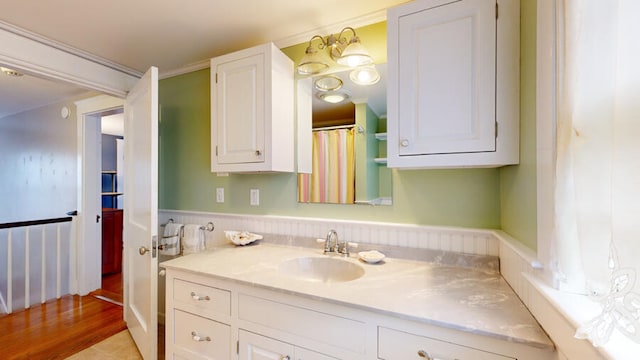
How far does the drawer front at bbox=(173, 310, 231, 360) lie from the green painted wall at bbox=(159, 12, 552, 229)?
30.3 inches

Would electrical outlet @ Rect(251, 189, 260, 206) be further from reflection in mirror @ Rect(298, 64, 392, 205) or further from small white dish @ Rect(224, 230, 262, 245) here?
reflection in mirror @ Rect(298, 64, 392, 205)

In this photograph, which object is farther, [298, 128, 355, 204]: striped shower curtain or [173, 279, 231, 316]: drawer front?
[298, 128, 355, 204]: striped shower curtain

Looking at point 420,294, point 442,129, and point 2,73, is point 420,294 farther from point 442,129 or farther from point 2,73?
point 2,73

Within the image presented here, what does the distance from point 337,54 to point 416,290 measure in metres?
1.27

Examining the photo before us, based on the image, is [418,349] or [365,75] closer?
[418,349]

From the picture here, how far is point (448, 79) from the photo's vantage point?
3.69 ft

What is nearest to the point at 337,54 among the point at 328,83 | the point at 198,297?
the point at 328,83

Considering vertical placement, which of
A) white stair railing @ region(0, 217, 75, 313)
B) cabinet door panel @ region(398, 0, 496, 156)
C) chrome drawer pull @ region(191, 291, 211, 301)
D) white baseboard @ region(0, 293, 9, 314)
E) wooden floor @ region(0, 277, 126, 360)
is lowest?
wooden floor @ region(0, 277, 126, 360)

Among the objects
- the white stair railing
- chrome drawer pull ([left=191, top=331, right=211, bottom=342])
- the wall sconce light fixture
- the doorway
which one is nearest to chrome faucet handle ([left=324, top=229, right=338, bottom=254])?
chrome drawer pull ([left=191, top=331, right=211, bottom=342])

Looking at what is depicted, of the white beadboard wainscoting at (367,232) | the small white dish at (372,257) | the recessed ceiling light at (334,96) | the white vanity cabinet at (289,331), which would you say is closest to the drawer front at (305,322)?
the white vanity cabinet at (289,331)

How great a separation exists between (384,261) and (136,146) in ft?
6.07

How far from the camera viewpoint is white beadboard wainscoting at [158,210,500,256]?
1.32 metres

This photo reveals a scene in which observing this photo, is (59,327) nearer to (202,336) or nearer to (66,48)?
(202,336)

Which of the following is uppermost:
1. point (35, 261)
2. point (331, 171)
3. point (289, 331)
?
point (331, 171)
